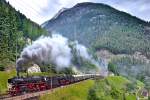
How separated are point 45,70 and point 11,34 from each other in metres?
16.3

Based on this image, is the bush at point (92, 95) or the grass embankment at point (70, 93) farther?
the bush at point (92, 95)

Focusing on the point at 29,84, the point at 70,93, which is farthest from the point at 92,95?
the point at 29,84

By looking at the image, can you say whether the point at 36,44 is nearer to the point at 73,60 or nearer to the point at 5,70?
the point at 5,70

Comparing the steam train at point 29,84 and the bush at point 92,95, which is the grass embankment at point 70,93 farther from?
the steam train at point 29,84

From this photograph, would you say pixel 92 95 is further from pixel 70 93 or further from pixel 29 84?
pixel 29 84

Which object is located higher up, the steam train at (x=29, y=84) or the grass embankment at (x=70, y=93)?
the steam train at (x=29, y=84)

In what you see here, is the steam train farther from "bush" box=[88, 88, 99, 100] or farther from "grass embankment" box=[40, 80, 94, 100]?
"bush" box=[88, 88, 99, 100]

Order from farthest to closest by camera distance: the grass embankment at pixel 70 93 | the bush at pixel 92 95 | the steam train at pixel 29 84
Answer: the bush at pixel 92 95 < the steam train at pixel 29 84 < the grass embankment at pixel 70 93

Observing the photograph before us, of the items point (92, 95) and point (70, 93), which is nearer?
point (70, 93)

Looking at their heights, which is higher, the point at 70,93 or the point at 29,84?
the point at 29,84

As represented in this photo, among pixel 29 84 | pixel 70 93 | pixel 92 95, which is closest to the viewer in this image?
pixel 29 84

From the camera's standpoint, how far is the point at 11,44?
11900cm

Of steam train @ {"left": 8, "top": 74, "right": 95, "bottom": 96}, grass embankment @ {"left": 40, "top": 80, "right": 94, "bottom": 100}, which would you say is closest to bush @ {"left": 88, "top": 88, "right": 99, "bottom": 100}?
grass embankment @ {"left": 40, "top": 80, "right": 94, "bottom": 100}

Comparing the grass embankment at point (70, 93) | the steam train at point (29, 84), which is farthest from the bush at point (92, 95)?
the steam train at point (29, 84)
